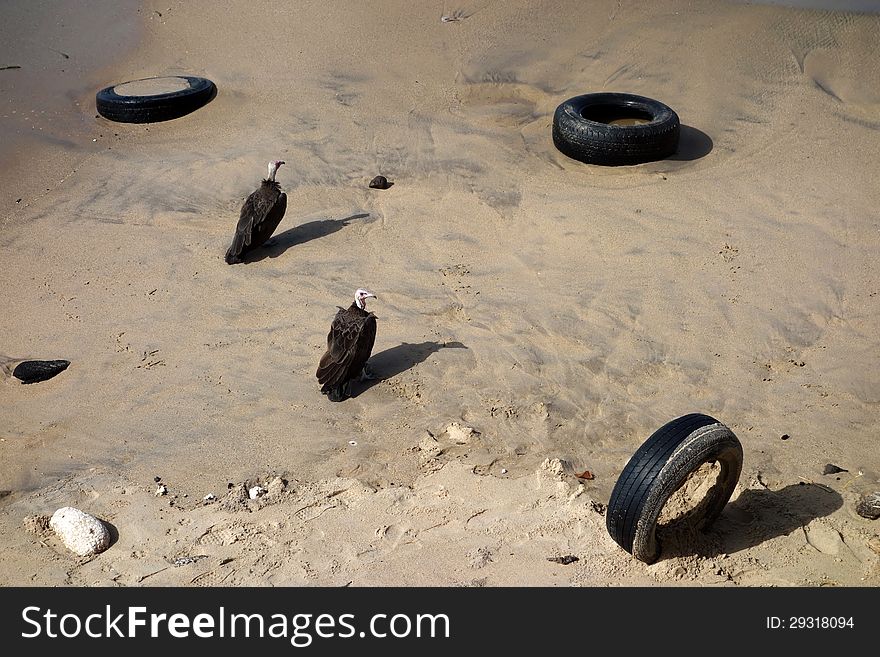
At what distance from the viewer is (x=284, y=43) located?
15305mm

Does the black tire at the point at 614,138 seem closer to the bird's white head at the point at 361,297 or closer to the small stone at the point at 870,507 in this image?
the bird's white head at the point at 361,297

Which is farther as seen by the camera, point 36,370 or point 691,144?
point 691,144

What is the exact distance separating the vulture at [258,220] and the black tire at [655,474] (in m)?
5.45

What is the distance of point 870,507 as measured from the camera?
6137mm

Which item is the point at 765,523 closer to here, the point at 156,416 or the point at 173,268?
the point at 156,416

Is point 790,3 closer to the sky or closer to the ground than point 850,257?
closer to the sky

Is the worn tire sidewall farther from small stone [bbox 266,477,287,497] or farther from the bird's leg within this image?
the bird's leg

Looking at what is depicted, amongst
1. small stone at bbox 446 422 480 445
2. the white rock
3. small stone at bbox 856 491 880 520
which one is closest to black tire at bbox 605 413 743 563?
small stone at bbox 856 491 880 520

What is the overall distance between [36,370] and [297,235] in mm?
3351

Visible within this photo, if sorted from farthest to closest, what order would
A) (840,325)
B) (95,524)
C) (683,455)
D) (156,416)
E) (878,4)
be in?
1. (878,4)
2. (840,325)
3. (156,416)
4. (95,524)
5. (683,455)

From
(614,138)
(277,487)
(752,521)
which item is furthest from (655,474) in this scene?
(614,138)

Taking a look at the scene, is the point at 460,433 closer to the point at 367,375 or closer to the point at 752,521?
the point at 367,375

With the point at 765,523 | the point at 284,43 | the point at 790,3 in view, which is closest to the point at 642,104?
the point at 790,3

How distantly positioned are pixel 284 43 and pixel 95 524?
1102cm
